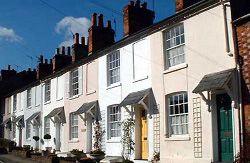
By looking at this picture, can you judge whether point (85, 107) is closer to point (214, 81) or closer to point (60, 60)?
point (60, 60)

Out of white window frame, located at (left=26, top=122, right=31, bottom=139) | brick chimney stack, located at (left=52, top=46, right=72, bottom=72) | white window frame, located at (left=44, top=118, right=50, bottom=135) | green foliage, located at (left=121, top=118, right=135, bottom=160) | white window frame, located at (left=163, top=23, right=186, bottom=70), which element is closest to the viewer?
white window frame, located at (left=163, top=23, right=186, bottom=70)

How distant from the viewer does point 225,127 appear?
14.4 m

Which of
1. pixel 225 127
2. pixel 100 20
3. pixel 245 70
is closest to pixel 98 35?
pixel 100 20

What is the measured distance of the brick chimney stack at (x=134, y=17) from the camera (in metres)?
20.9

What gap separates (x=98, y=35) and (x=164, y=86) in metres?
9.01

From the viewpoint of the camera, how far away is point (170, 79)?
671 inches

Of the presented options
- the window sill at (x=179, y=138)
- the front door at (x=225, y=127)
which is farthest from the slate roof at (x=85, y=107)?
the front door at (x=225, y=127)

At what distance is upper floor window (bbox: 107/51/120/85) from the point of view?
21.5 m

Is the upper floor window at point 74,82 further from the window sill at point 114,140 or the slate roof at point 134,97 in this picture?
the slate roof at point 134,97

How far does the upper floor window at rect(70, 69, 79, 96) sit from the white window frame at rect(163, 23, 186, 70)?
1006 centimetres

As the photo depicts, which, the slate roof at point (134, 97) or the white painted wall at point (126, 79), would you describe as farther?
the white painted wall at point (126, 79)

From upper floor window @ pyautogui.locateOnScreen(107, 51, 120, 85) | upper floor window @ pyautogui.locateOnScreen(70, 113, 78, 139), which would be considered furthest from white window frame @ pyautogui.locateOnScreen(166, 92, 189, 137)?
upper floor window @ pyautogui.locateOnScreen(70, 113, 78, 139)

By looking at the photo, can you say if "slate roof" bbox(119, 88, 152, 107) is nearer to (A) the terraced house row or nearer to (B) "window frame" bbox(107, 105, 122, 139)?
(A) the terraced house row

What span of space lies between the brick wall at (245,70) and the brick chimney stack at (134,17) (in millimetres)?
7975
